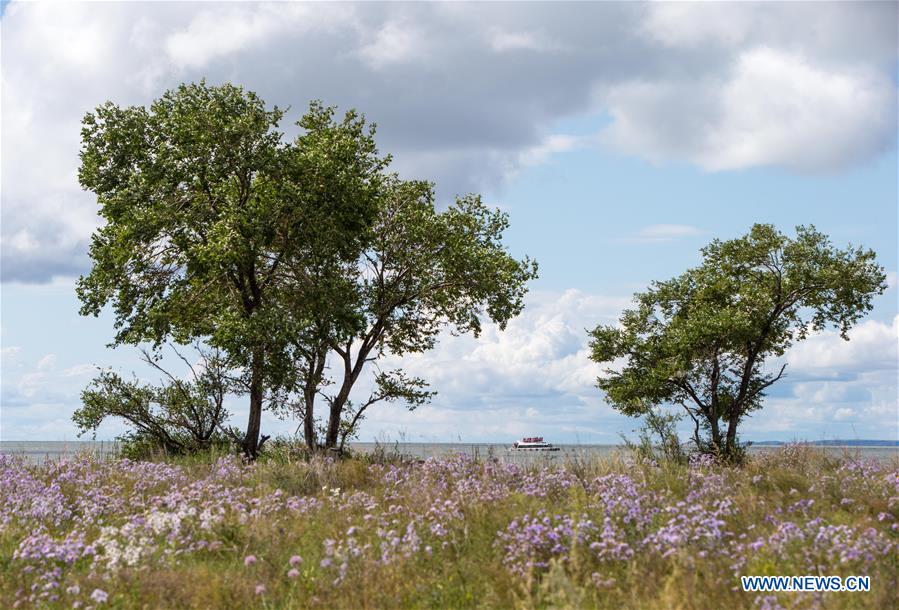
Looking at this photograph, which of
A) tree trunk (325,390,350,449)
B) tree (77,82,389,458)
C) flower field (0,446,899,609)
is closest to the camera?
flower field (0,446,899,609)

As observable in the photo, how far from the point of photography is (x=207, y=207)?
26.1 metres

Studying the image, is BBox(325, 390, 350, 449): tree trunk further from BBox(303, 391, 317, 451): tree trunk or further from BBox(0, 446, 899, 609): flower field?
BBox(0, 446, 899, 609): flower field

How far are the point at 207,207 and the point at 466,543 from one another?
1850cm

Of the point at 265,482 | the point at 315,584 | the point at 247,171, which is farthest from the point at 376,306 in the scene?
the point at 315,584

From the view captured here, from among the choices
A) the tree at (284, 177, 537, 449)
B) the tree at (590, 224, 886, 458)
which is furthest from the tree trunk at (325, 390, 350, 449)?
the tree at (590, 224, 886, 458)

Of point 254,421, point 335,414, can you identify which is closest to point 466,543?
point 254,421

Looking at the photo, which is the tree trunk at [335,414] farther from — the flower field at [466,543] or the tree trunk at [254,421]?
the flower field at [466,543]

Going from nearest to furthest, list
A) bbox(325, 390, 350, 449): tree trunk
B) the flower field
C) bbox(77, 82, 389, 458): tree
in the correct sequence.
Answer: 1. the flower field
2. bbox(77, 82, 389, 458): tree
3. bbox(325, 390, 350, 449): tree trunk

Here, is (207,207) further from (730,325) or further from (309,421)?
(730,325)

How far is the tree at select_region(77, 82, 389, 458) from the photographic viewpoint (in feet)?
83.5

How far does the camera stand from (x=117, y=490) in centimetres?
1519

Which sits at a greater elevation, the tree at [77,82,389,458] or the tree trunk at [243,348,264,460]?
the tree at [77,82,389,458]

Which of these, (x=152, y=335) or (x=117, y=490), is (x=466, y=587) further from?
(x=152, y=335)

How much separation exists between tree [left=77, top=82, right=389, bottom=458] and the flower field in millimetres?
11456
